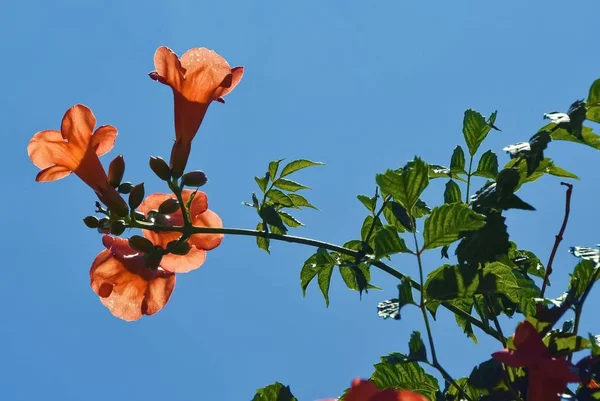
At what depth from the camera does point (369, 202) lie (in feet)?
9.40

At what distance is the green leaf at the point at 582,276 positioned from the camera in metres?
2.01

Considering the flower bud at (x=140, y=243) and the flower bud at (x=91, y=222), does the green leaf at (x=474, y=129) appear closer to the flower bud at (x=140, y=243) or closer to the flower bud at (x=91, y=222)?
the flower bud at (x=140, y=243)

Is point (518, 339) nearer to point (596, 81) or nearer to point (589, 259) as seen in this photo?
point (589, 259)

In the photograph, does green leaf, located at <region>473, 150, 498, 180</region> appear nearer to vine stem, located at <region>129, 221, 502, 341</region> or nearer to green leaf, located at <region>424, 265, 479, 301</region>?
vine stem, located at <region>129, 221, 502, 341</region>

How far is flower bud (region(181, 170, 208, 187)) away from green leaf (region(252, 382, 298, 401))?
3.16 feet

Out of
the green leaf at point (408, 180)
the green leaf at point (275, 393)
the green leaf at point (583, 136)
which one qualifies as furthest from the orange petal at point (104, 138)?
the green leaf at point (583, 136)

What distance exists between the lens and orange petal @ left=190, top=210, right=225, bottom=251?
3.00 meters

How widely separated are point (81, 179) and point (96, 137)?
0.67ft

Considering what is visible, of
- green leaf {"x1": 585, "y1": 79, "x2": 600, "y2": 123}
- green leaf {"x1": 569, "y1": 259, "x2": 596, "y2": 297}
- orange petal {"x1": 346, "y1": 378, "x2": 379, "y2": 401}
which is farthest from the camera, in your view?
green leaf {"x1": 585, "y1": 79, "x2": 600, "y2": 123}

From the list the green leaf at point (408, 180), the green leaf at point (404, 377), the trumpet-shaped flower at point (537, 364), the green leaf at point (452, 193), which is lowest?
the trumpet-shaped flower at point (537, 364)

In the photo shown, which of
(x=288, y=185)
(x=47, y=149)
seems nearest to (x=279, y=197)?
(x=288, y=185)

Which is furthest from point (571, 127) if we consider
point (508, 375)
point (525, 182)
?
point (508, 375)

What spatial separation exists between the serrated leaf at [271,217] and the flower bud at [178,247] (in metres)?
0.37

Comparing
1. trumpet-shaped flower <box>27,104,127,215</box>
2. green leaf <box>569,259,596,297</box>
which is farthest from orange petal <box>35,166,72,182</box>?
green leaf <box>569,259,596,297</box>
